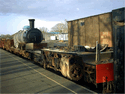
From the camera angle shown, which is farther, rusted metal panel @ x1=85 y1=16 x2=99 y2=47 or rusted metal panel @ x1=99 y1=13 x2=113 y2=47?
rusted metal panel @ x1=85 y1=16 x2=99 y2=47

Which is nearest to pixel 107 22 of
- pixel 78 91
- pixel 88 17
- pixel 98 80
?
pixel 88 17

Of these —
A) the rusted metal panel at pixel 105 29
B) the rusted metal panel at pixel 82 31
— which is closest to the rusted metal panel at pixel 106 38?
the rusted metal panel at pixel 105 29

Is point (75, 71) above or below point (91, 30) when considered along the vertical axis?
below

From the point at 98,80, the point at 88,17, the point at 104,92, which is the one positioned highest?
the point at 88,17

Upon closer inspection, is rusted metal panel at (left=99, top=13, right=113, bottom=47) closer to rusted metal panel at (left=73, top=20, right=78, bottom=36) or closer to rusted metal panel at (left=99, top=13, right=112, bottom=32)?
rusted metal panel at (left=99, top=13, right=112, bottom=32)

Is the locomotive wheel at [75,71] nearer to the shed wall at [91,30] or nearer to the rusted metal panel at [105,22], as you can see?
the shed wall at [91,30]

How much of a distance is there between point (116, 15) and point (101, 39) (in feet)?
8.92

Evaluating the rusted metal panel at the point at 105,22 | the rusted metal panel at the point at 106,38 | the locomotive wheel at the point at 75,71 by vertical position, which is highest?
the rusted metal panel at the point at 105,22

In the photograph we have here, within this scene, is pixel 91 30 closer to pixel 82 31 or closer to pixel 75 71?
pixel 82 31

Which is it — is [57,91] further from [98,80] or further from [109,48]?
[109,48]

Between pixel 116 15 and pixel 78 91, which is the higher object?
pixel 116 15

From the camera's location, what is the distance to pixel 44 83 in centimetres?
531

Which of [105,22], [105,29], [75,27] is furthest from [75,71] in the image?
[75,27]

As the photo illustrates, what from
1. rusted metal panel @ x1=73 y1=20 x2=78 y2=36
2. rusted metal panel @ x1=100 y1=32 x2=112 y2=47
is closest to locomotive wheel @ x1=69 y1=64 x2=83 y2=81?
rusted metal panel @ x1=100 y1=32 x2=112 y2=47
